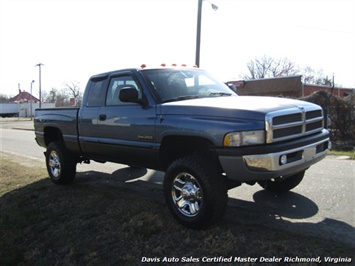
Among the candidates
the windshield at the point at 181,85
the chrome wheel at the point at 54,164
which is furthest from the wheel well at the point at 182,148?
the chrome wheel at the point at 54,164

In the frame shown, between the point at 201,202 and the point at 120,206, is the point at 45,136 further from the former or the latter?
the point at 201,202

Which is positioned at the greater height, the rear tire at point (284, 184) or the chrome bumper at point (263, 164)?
the chrome bumper at point (263, 164)

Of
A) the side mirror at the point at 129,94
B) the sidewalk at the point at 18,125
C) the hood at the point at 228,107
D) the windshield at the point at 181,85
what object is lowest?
the sidewalk at the point at 18,125

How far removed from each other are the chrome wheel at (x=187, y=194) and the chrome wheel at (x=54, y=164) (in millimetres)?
3214

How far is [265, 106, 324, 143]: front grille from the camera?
3.44 metres

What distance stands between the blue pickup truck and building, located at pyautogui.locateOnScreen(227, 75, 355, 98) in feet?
79.1

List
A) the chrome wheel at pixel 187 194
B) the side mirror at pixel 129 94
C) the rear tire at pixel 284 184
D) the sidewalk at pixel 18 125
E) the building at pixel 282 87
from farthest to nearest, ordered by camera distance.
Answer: the sidewalk at pixel 18 125
the building at pixel 282 87
the rear tire at pixel 284 184
the side mirror at pixel 129 94
the chrome wheel at pixel 187 194

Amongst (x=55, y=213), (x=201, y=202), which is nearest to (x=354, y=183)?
(x=201, y=202)

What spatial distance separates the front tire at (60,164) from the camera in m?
6.25

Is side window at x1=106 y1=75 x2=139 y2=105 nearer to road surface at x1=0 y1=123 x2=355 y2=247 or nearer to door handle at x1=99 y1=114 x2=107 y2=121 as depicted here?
door handle at x1=99 y1=114 x2=107 y2=121

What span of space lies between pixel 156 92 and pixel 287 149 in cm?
187

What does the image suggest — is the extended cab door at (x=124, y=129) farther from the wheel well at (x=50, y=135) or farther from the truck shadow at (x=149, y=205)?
the wheel well at (x=50, y=135)

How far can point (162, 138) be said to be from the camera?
13.8 feet

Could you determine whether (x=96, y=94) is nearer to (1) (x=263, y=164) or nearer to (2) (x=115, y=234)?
(2) (x=115, y=234)
